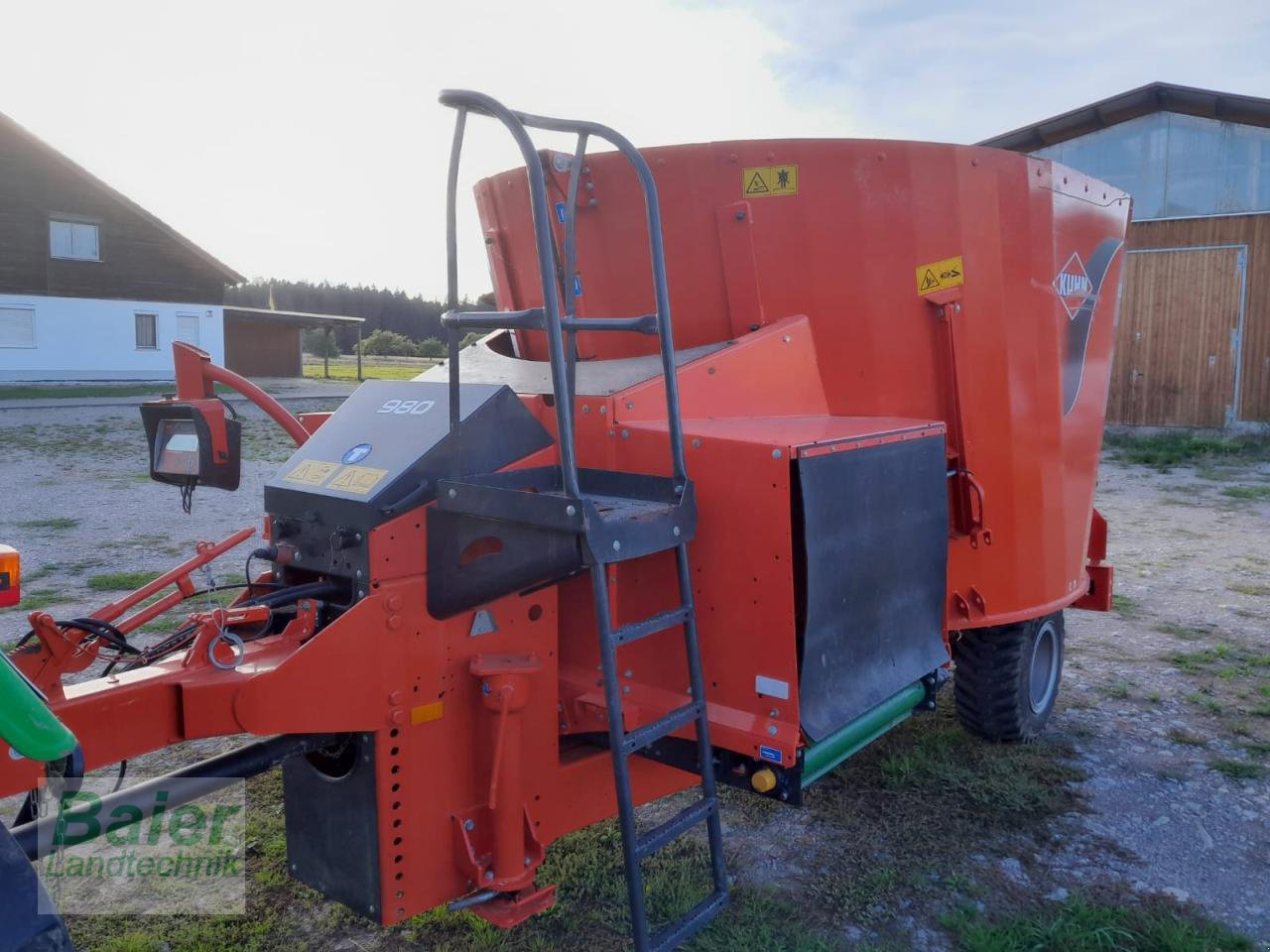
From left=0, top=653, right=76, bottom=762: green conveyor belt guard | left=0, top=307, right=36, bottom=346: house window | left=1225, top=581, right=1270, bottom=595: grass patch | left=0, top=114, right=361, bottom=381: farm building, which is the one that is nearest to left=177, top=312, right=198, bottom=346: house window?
left=0, top=114, right=361, bottom=381: farm building

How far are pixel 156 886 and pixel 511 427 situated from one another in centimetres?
201

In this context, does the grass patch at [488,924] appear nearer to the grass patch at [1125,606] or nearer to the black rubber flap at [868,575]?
the black rubber flap at [868,575]

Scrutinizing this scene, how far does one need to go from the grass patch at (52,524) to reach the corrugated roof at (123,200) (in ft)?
67.6

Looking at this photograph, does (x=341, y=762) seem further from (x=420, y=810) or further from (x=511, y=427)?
(x=511, y=427)

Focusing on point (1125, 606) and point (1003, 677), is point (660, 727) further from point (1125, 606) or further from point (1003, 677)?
point (1125, 606)

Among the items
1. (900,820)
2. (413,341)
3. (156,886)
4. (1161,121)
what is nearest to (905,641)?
(900,820)

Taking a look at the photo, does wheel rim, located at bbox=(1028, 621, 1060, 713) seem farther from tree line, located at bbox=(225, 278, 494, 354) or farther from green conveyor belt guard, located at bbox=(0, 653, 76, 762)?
tree line, located at bbox=(225, 278, 494, 354)

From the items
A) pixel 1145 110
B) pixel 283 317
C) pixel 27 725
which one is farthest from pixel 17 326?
pixel 27 725

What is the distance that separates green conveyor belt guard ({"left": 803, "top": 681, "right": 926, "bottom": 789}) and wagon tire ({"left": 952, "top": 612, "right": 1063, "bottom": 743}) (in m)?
1.05

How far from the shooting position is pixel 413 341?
55.5m

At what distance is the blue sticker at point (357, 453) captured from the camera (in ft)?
8.58

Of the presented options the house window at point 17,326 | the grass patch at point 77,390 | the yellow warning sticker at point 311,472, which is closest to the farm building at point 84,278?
the house window at point 17,326

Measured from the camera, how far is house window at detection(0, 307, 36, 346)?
2447 cm

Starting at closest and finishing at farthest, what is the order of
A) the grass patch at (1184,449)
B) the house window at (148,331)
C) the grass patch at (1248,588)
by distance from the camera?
the grass patch at (1248,588), the grass patch at (1184,449), the house window at (148,331)
